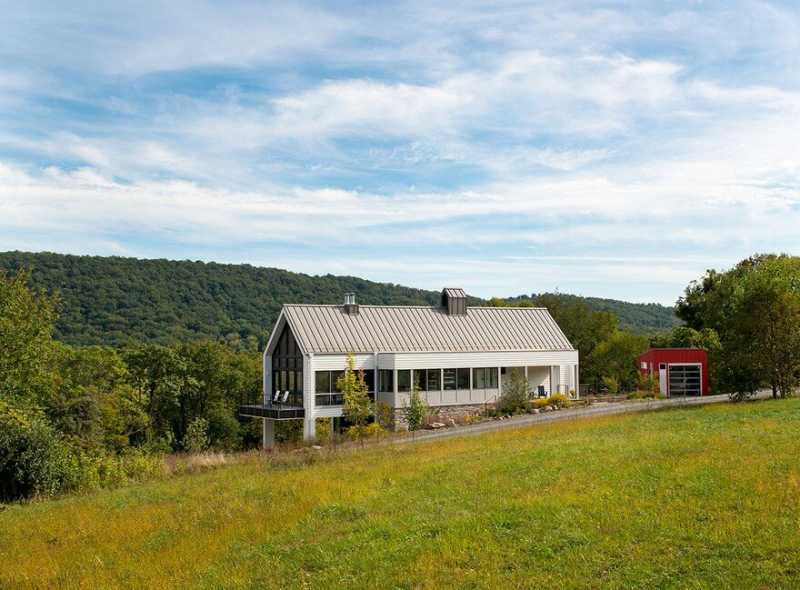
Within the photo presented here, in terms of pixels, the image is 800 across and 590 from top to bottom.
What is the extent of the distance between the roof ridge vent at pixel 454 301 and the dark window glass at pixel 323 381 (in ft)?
31.3

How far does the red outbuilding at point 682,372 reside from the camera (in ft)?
141

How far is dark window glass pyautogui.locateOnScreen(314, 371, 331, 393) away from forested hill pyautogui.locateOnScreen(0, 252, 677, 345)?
30828mm

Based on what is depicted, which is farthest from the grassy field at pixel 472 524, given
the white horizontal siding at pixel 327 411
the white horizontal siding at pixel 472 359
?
the white horizontal siding at pixel 472 359

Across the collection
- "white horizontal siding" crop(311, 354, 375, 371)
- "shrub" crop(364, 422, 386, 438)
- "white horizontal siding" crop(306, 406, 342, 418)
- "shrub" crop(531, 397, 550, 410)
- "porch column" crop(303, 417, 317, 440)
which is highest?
"white horizontal siding" crop(311, 354, 375, 371)

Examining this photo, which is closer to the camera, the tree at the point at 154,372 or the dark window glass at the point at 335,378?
the dark window glass at the point at 335,378

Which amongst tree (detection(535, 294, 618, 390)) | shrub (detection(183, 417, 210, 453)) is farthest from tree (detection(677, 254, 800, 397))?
shrub (detection(183, 417, 210, 453))

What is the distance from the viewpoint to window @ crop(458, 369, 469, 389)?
41531 mm

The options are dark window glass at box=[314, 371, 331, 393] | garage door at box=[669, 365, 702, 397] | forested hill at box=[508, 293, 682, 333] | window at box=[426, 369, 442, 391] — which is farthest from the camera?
forested hill at box=[508, 293, 682, 333]

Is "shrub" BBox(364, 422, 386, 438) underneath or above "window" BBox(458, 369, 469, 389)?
underneath

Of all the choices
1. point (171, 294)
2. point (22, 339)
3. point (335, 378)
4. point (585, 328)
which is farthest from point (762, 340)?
point (171, 294)

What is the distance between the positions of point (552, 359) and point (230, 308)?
166 feet

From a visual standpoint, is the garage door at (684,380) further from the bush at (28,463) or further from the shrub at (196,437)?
the bush at (28,463)

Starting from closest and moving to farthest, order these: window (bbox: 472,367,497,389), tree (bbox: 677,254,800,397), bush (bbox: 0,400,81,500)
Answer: bush (bbox: 0,400,81,500) → tree (bbox: 677,254,800,397) → window (bbox: 472,367,497,389)

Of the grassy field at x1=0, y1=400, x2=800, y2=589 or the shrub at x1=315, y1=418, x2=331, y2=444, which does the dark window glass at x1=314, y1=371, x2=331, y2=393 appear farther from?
the grassy field at x1=0, y1=400, x2=800, y2=589
